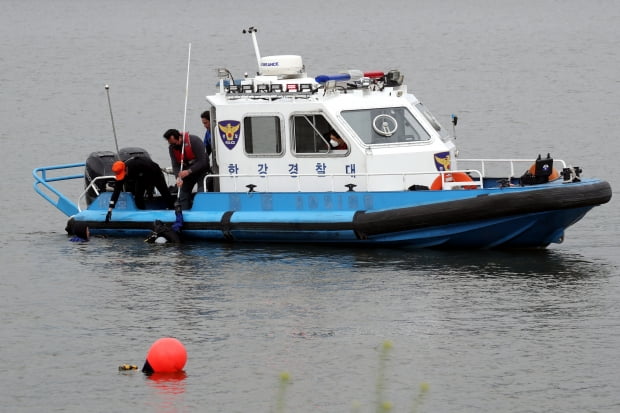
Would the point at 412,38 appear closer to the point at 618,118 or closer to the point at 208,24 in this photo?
the point at 208,24

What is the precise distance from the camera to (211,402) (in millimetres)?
11961

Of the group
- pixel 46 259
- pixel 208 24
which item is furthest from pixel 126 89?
pixel 208 24

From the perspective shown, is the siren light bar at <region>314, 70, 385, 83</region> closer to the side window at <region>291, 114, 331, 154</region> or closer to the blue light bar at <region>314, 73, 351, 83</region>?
the blue light bar at <region>314, 73, 351, 83</region>

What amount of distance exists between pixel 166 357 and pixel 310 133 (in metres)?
5.78

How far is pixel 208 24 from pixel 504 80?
31.2m

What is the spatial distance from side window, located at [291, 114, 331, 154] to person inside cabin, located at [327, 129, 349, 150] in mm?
54

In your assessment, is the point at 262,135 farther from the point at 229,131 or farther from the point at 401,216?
the point at 401,216

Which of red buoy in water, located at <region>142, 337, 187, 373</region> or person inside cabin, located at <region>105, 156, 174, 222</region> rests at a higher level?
person inside cabin, located at <region>105, 156, 174, 222</region>

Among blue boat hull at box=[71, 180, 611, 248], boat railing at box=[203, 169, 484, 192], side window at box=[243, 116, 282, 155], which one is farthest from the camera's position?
side window at box=[243, 116, 282, 155]

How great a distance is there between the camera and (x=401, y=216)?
1688 centimetres

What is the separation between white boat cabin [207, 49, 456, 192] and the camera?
17.5 meters

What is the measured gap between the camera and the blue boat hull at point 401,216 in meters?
16.4

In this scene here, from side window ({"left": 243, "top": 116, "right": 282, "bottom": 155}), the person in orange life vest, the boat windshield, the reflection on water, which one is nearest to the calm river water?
the reflection on water

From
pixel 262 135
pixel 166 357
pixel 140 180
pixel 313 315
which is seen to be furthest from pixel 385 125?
pixel 166 357
